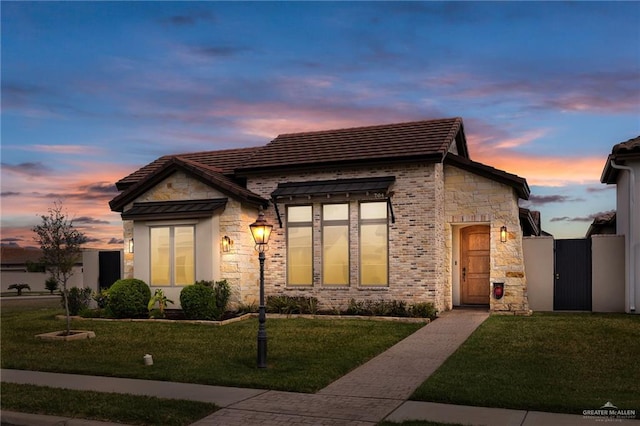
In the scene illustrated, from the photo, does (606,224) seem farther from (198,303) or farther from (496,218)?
(198,303)

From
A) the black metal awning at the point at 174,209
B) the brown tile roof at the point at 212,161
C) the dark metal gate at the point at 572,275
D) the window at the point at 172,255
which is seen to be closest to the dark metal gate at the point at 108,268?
the brown tile roof at the point at 212,161

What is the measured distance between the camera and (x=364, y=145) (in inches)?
749

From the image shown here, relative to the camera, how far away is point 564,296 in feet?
59.7

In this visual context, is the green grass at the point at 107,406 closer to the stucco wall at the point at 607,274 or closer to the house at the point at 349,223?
the house at the point at 349,223

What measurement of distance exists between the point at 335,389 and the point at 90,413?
3.39 metres

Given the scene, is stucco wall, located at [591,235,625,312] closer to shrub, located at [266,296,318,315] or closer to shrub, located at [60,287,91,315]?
shrub, located at [266,296,318,315]

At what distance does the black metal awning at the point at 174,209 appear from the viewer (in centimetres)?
1812

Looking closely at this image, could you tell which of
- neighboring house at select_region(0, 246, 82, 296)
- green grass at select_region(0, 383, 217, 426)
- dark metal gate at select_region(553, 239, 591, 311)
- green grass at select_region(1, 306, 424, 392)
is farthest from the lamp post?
neighboring house at select_region(0, 246, 82, 296)

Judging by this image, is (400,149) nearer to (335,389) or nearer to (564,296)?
(564,296)

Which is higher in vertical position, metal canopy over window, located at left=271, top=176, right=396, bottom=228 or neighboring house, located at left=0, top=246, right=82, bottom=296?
metal canopy over window, located at left=271, top=176, right=396, bottom=228

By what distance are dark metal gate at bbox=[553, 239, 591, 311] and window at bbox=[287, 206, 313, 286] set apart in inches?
296

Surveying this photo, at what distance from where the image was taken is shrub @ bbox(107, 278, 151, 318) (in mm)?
17625

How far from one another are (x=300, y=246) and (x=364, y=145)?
12.4ft

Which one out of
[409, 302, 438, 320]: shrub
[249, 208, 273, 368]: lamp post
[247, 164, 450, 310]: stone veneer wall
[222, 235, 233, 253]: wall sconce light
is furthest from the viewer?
[222, 235, 233, 253]: wall sconce light
